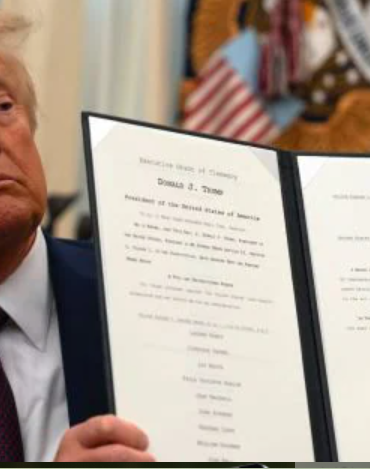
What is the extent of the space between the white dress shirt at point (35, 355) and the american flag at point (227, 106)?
230 cm

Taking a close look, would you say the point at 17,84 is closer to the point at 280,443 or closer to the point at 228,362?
the point at 228,362

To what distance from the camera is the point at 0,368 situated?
138 centimetres

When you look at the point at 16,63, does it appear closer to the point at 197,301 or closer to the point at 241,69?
the point at 197,301

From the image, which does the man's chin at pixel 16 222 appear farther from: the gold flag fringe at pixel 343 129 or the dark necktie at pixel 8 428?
the gold flag fringe at pixel 343 129

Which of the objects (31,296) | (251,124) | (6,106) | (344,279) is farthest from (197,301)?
(251,124)

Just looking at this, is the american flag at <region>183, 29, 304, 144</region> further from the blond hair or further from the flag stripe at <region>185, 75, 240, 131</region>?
the blond hair

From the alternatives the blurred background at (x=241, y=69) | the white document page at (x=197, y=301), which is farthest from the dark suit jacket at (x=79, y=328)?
the blurred background at (x=241, y=69)

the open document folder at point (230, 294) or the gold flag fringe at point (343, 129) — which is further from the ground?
the gold flag fringe at point (343, 129)

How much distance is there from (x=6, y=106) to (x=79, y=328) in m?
0.34

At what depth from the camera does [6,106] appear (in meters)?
1.48

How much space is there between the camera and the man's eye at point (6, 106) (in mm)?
1471

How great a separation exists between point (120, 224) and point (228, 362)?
0.68 ft

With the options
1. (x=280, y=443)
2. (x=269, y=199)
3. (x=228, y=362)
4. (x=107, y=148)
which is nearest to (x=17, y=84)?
(x=107, y=148)

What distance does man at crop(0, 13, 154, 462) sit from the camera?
4.38 ft
